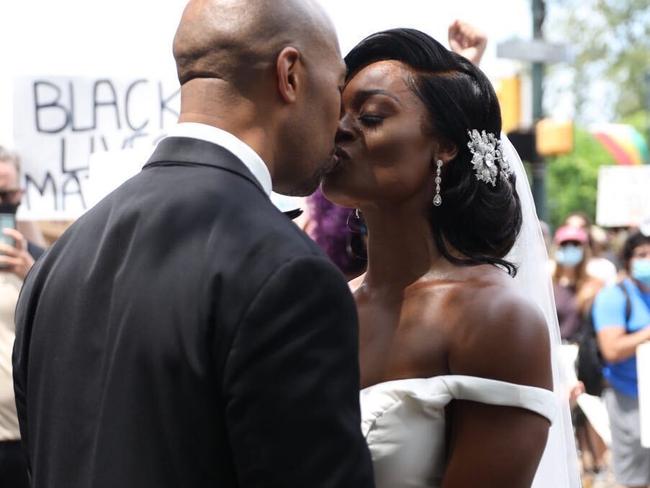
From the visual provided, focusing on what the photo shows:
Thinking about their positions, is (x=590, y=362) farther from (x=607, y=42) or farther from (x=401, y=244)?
(x=607, y=42)

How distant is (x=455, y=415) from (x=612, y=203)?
30.7 feet

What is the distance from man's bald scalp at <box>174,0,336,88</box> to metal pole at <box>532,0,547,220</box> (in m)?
12.7

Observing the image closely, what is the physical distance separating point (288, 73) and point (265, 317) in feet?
1.47

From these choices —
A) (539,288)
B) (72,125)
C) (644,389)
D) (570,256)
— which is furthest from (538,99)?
(539,288)

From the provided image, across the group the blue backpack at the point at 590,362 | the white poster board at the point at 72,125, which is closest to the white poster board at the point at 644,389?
the blue backpack at the point at 590,362

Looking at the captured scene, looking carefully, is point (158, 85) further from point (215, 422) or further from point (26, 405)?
point (215, 422)

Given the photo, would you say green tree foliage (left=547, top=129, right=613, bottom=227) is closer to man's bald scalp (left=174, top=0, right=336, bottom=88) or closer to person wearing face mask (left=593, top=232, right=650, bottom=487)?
person wearing face mask (left=593, top=232, right=650, bottom=487)

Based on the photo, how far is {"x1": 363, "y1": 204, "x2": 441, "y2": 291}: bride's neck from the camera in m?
2.64

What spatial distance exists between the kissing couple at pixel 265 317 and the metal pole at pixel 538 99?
1213cm

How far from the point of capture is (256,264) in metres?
1.78

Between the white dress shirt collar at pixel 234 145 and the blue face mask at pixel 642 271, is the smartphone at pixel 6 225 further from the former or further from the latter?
the blue face mask at pixel 642 271

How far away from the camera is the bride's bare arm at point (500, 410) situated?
2398mm

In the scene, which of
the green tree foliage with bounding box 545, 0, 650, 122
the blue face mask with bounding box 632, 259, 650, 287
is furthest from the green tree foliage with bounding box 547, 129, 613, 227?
the blue face mask with bounding box 632, 259, 650, 287

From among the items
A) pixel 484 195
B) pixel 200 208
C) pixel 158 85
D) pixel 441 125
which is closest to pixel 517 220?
pixel 484 195
